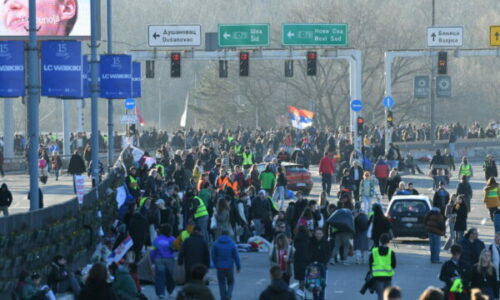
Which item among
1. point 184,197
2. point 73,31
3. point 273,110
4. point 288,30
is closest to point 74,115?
point 273,110

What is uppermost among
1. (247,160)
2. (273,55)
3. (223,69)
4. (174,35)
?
(174,35)

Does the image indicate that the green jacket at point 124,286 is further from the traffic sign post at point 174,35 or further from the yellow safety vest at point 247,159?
the traffic sign post at point 174,35

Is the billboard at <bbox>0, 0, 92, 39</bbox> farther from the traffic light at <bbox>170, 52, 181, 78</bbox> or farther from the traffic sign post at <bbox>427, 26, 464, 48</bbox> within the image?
the traffic sign post at <bbox>427, 26, 464, 48</bbox>

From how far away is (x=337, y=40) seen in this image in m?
55.7

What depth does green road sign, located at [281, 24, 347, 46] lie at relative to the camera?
55156 millimetres

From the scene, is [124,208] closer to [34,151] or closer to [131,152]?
[34,151]

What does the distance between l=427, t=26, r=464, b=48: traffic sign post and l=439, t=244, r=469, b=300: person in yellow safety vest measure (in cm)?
3788

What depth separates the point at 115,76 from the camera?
116 ft

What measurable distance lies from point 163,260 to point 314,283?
2.70 metres

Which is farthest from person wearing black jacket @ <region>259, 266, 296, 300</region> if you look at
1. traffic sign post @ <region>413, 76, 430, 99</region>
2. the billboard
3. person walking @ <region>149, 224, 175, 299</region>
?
traffic sign post @ <region>413, 76, 430, 99</region>

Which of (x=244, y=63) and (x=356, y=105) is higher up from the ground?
(x=244, y=63)

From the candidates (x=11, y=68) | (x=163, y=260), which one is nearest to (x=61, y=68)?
(x=11, y=68)

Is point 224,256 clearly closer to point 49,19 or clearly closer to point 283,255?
point 283,255

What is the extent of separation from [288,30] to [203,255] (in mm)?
36364
